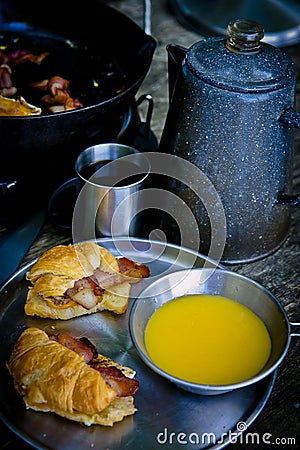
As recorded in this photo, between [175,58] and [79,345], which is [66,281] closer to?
[79,345]

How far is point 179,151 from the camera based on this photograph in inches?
52.7

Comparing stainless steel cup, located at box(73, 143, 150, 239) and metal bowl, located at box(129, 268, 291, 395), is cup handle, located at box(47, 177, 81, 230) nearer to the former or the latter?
stainless steel cup, located at box(73, 143, 150, 239)

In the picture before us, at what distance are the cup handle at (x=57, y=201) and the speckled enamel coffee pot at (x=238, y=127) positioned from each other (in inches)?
8.6

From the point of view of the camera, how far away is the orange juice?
1074mm

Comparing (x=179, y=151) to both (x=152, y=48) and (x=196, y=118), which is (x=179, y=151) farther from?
(x=152, y=48)

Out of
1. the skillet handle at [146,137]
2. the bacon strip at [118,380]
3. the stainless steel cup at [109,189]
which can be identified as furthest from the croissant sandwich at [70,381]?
the skillet handle at [146,137]

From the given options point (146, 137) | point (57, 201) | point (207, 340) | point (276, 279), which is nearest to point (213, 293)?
point (207, 340)

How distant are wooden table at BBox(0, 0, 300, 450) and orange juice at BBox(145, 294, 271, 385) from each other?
0.33 ft

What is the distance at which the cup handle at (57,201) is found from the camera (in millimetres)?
1424

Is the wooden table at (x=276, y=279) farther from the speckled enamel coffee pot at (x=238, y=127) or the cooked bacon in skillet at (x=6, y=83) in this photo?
the cooked bacon in skillet at (x=6, y=83)

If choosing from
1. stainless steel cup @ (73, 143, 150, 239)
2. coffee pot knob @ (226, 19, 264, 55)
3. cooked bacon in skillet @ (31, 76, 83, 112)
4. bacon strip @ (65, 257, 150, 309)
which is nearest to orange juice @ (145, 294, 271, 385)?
bacon strip @ (65, 257, 150, 309)

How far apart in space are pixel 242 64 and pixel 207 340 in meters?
0.52

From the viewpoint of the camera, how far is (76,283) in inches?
48.2

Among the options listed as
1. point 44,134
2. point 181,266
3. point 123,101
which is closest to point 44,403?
point 181,266
